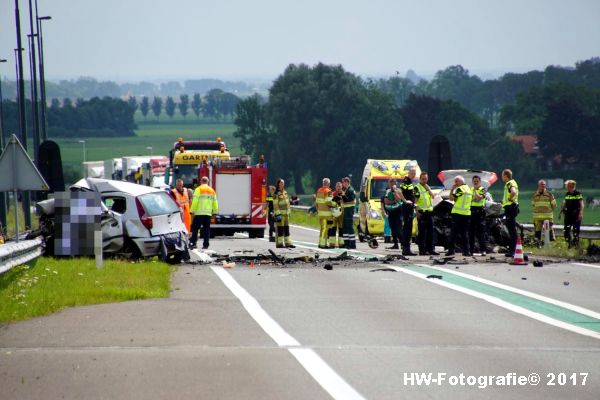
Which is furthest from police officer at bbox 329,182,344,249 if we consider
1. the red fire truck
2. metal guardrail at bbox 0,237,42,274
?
metal guardrail at bbox 0,237,42,274

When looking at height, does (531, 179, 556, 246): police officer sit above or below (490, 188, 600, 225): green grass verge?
above

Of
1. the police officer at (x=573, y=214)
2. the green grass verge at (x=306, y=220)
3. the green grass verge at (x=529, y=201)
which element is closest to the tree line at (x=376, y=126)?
the green grass verge at (x=529, y=201)

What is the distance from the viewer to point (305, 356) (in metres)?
12.8

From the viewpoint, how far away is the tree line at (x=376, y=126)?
137 m

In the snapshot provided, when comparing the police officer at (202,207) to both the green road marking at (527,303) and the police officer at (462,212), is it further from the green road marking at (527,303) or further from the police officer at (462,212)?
the green road marking at (527,303)

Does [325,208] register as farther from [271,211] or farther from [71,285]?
[71,285]

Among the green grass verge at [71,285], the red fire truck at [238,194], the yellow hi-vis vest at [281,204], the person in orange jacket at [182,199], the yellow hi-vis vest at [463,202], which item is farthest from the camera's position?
the red fire truck at [238,194]

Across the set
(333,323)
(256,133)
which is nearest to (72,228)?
(333,323)

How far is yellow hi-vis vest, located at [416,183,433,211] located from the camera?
27.4m

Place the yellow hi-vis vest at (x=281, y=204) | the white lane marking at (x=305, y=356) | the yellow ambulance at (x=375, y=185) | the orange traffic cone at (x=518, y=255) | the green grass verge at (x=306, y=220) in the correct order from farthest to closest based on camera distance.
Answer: the green grass verge at (x=306, y=220) → the yellow ambulance at (x=375, y=185) → the yellow hi-vis vest at (x=281, y=204) → the orange traffic cone at (x=518, y=255) → the white lane marking at (x=305, y=356)

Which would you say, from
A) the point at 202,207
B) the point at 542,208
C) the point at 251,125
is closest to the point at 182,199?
the point at 202,207

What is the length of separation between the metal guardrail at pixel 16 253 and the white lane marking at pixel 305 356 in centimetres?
323

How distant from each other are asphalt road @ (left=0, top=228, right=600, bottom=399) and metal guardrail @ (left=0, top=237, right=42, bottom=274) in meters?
2.02

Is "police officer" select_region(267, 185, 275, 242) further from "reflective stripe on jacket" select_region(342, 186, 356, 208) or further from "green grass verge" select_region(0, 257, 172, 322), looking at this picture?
"green grass verge" select_region(0, 257, 172, 322)
